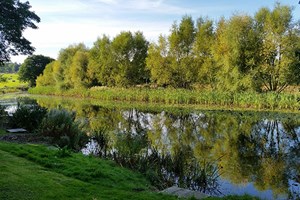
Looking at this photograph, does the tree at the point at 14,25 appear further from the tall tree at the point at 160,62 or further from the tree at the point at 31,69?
the tree at the point at 31,69

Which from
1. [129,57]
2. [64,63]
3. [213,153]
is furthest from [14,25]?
[64,63]

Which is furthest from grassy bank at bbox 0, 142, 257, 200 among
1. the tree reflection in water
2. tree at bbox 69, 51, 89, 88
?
tree at bbox 69, 51, 89, 88

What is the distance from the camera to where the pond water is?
910 centimetres

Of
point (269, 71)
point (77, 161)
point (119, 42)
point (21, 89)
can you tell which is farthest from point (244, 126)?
point (21, 89)

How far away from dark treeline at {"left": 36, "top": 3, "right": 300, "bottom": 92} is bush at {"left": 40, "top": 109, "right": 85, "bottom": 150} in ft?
69.9

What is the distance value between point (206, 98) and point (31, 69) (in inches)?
2836

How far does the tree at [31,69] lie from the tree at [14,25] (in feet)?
234

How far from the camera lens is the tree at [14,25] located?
827 inches

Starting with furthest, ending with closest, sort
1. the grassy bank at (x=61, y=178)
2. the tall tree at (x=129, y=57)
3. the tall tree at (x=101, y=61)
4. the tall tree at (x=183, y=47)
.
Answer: the tall tree at (x=101, y=61) < the tall tree at (x=129, y=57) < the tall tree at (x=183, y=47) < the grassy bank at (x=61, y=178)

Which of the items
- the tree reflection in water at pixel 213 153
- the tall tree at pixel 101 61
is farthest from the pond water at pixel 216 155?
the tall tree at pixel 101 61

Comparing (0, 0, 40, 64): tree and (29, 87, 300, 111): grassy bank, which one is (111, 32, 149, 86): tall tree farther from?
(0, 0, 40, 64): tree

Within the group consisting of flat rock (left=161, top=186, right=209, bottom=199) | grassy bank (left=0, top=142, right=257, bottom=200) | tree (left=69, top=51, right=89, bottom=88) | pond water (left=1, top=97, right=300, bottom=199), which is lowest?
pond water (left=1, top=97, right=300, bottom=199)

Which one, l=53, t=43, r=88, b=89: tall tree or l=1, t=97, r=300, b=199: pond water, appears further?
l=53, t=43, r=88, b=89: tall tree

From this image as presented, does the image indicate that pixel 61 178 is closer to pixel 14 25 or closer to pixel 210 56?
pixel 14 25
